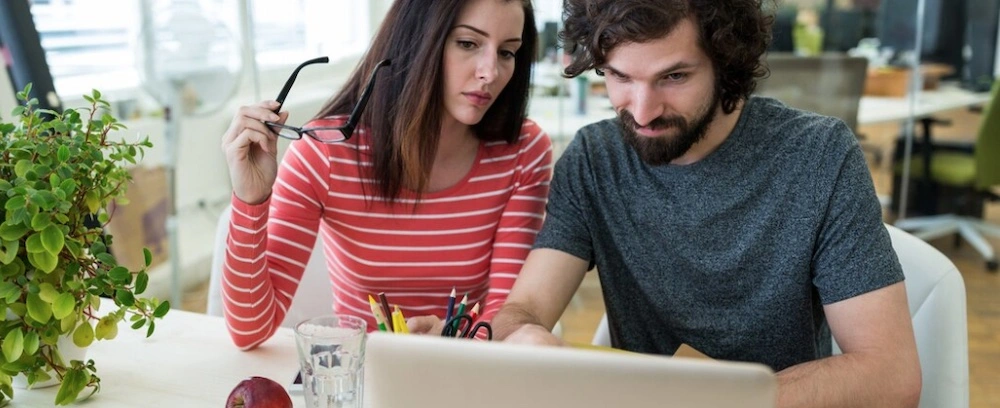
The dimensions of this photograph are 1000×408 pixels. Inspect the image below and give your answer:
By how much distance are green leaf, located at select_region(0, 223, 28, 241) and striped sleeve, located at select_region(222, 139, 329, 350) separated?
0.34 m

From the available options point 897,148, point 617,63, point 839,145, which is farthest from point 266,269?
point 897,148

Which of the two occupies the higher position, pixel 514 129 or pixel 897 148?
pixel 514 129

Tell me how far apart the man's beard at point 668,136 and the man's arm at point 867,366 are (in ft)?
1.03

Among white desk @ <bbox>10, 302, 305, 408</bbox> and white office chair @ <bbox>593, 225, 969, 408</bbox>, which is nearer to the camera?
white desk @ <bbox>10, 302, 305, 408</bbox>

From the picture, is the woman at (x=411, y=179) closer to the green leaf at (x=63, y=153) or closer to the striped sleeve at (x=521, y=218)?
the striped sleeve at (x=521, y=218)

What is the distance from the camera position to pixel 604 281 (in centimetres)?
144

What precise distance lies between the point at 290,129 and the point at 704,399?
2.61ft

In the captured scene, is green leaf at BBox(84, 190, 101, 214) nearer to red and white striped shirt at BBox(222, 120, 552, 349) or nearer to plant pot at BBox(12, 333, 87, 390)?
plant pot at BBox(12, 333, 87, 390)

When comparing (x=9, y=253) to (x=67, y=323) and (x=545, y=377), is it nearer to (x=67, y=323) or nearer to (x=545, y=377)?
(x=67, y=323)

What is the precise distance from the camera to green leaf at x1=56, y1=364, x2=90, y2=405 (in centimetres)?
109

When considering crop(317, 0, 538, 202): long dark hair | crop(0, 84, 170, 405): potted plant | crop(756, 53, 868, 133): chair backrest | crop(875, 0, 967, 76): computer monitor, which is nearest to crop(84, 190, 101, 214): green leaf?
crop(0, 84, 170, 405): potted plant

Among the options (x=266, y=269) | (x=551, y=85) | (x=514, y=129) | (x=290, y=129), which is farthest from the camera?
(x=551, y=85)

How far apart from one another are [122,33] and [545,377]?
306 centimetres

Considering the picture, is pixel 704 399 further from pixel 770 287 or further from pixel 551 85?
pixel 551 85
